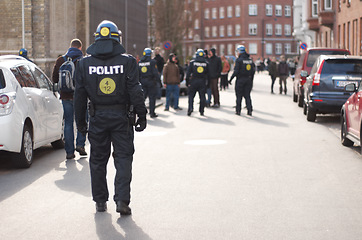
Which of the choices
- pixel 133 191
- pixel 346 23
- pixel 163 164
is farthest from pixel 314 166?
pixel 346 23

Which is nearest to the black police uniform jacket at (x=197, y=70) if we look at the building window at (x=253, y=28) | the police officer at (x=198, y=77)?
the police officer at (x=198, y=77)

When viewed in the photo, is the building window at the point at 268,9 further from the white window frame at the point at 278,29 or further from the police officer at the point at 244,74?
the police officer at the point at 244,74

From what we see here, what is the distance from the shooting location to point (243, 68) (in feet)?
64.6

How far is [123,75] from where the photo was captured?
22.3 feet

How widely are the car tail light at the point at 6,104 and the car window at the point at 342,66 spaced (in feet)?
30.8

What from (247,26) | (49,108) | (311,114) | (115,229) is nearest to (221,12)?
(247,26)

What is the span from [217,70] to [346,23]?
22.8 meters

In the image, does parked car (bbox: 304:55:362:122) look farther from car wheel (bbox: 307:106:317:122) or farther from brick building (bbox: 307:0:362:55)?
brick building (bbox: 307:0:362:55)

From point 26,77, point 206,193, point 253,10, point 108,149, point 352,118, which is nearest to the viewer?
point 108,149

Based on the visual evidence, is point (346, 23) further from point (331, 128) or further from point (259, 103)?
point (331, 128)

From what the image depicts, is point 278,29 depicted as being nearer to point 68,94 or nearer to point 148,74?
point 148,74

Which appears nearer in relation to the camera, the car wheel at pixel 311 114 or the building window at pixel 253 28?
the car wheel at pixel 311 114

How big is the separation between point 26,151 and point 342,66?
9252 millimetres

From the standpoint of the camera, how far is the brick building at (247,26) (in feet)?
400
